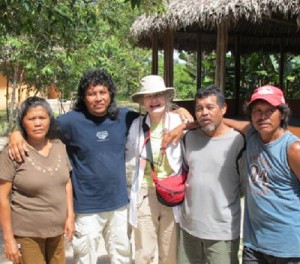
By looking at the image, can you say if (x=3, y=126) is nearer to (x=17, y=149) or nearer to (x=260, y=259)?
(x=17, y=149)

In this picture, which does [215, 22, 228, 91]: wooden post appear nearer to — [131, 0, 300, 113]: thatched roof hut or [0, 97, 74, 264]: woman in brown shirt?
[131, 0, 300, 113]: thatched roof hut

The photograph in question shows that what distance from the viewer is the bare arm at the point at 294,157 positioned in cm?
213

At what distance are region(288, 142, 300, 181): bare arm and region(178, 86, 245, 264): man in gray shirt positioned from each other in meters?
0.38

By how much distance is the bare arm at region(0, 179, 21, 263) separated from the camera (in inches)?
94.9

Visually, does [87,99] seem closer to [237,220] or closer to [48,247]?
[48,247]

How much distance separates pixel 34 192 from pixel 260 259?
4.05ft

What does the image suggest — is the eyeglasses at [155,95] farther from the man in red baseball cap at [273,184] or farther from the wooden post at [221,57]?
the wooden post at [221,57]

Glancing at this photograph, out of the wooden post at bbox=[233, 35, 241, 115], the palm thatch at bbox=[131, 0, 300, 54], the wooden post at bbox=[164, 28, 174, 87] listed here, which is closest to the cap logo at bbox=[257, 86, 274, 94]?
the palm thatch at bbox=[131, 0, 300, 54]

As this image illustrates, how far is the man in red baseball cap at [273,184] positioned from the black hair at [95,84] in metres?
0.96

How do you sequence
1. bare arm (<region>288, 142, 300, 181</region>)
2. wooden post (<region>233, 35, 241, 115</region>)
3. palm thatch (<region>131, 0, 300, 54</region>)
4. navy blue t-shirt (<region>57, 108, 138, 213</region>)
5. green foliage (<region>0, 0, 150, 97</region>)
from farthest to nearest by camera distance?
wooden post (<region>233, 35, 241, 115</region>), palm thatch (<region>131, 0, 300, 54</region>), green foliage (<region>0, 0, 150, 97</region>), navy blue t-shirt (<region>57, 108, 138, 213</region>), bare arm (<region>288, 142, 300, 181</region>)

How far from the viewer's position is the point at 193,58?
21.4 metres

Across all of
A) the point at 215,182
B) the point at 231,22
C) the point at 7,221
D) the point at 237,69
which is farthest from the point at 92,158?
the point at 237,69

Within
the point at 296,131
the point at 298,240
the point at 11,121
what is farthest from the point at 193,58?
the point at 298,240

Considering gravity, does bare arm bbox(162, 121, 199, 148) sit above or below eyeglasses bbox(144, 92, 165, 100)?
below
